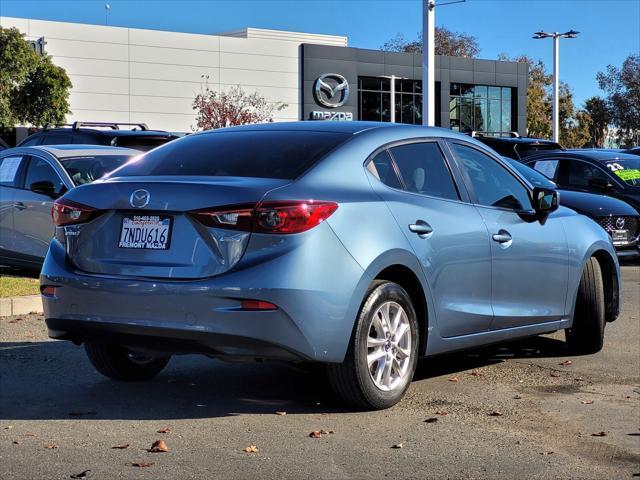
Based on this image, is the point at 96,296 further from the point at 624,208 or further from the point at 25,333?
the point at 624,208

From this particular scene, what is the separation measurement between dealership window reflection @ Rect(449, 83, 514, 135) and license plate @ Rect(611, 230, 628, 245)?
56.0 metres

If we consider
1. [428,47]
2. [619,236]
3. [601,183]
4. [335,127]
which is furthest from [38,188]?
[428,47]

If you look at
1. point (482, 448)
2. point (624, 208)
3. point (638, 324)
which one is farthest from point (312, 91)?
point (482, 448)

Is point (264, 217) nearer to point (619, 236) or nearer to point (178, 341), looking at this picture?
point (178, 341)

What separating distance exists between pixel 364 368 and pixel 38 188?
692 centimetres

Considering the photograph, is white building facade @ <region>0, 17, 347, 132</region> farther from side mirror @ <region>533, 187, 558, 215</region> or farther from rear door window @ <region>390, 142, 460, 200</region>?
rear door window @ <region>390, 142, 460, 200</region>

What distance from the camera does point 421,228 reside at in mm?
5949

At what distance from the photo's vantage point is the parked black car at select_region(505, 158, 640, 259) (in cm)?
1375

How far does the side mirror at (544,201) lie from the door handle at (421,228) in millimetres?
1379

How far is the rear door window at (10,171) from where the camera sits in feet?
40.0

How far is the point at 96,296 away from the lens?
5.49 meters

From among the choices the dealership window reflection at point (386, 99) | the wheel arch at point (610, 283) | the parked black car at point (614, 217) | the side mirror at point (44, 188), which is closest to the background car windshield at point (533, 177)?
the parked black car at point (614, 217)

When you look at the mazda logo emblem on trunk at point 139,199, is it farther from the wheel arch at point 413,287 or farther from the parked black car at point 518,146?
the parked black car at point 518,146

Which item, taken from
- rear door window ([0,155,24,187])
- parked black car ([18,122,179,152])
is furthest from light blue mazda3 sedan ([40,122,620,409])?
parked black car ([18,122,179,152])
